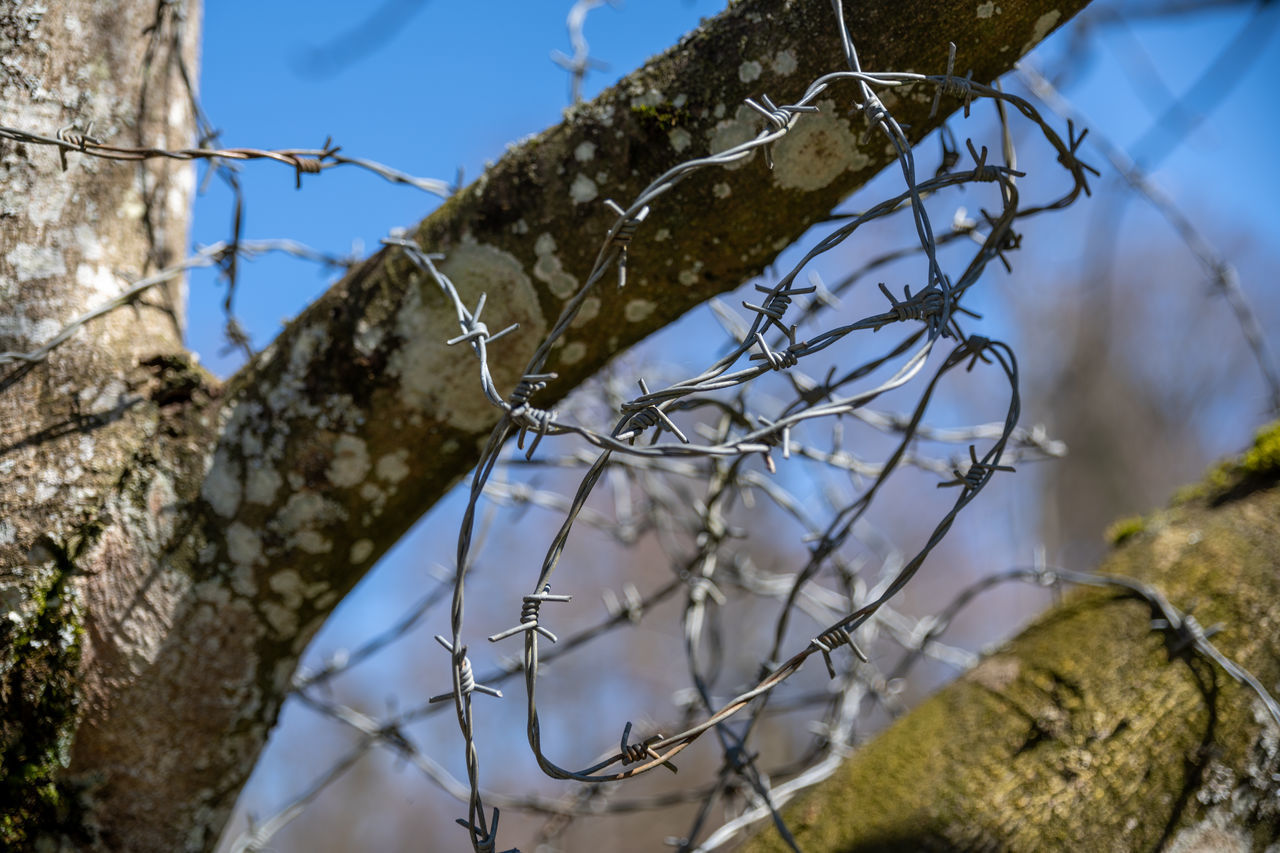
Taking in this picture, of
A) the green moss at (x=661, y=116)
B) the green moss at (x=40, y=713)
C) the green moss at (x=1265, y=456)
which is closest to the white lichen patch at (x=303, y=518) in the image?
the green moss at (x=40, y=713)

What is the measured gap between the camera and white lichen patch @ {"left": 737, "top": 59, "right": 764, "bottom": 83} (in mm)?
810

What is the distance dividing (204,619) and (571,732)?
9.09 meters

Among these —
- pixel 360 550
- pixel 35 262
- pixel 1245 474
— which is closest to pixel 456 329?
pixel 360 550

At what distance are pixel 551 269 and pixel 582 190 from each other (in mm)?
97

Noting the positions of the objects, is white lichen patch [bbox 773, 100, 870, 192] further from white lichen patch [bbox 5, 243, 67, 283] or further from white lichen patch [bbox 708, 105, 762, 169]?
white lichen patch [bbox 5, 243, 67, 283]

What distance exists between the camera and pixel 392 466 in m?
0.97

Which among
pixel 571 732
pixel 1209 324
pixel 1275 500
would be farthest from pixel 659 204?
pixel 1209 324

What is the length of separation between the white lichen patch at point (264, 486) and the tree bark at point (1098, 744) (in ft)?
2.63

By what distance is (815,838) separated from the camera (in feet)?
3.34

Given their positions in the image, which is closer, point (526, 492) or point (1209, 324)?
point (526, 492)

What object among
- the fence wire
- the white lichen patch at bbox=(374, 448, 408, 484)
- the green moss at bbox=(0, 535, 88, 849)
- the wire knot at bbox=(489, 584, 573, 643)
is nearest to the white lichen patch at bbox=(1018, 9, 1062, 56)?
the fence wire

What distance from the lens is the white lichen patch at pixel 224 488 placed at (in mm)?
952

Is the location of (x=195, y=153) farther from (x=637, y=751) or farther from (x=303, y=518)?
(x=637, y=751)

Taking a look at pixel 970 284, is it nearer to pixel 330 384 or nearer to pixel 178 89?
pixel 330 384
